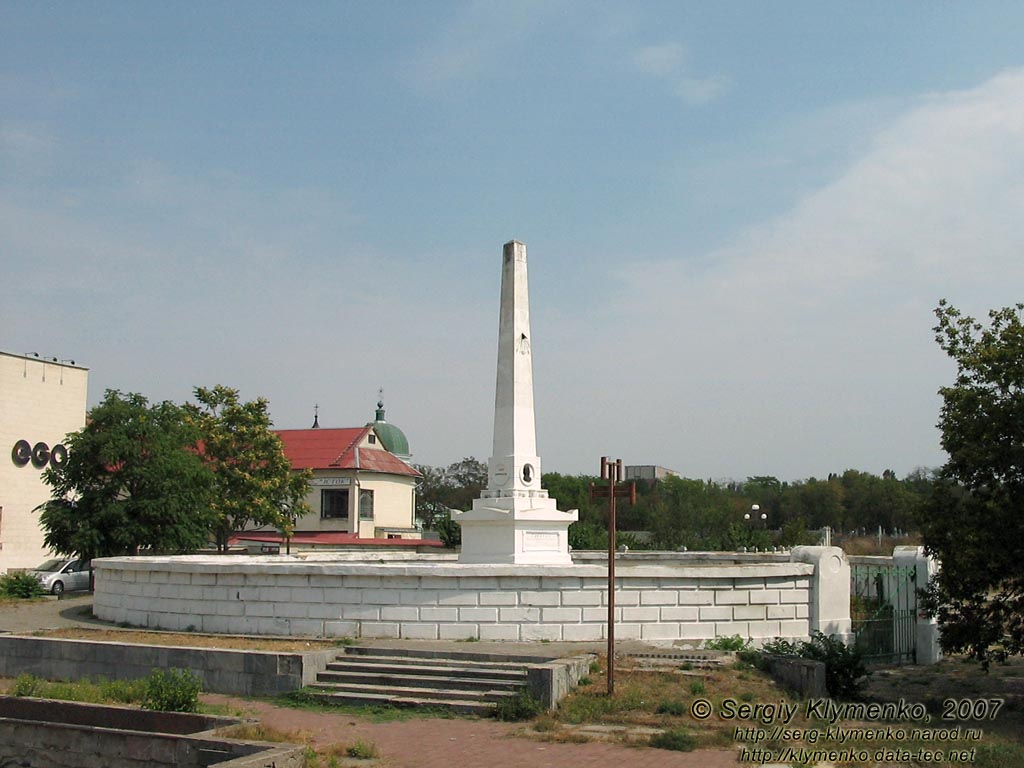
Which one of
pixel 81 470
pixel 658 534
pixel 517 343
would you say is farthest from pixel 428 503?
pixel 517 343

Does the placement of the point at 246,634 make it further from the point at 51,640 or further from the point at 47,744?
the point at 47,744

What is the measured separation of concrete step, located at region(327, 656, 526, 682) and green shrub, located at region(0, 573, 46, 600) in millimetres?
14835

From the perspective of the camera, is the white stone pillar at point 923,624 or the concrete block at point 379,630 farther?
the white stone pillar at point 923,624

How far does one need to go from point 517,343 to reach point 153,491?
1192cm

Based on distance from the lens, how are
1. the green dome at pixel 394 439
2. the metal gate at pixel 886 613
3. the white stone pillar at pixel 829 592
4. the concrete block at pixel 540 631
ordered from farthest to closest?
the green dome at pixel 394 439 → the metal gate at pixel 886 613 → the white stone pillar at pixel 829 592 → the concrete block at pixel 540 631

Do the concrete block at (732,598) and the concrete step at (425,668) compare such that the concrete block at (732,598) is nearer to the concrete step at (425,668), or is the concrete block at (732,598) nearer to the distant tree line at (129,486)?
the concrete step at (425,668)

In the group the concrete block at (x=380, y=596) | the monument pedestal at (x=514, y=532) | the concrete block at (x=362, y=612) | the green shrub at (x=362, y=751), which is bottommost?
the green shrub at (x=362, y=751)

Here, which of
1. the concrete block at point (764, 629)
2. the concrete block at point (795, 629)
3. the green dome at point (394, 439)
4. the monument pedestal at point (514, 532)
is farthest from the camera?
the green dome at point (394, 439)

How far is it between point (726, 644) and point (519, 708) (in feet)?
16.8

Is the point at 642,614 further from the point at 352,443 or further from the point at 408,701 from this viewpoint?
Result: the point at 352,443

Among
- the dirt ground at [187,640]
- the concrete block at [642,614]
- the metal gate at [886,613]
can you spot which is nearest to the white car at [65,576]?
the dirt ground at [187,640]

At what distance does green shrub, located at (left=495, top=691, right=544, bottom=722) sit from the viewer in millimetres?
12664

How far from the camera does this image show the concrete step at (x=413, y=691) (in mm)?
13430

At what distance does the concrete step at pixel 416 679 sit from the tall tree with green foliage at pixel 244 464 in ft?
73.9
